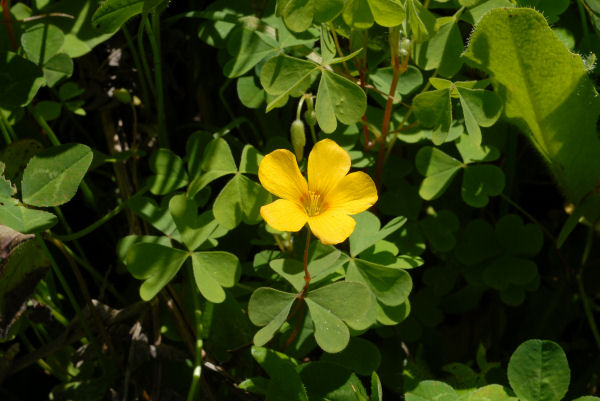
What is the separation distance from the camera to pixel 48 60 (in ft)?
5.88

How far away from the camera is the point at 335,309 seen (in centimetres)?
141

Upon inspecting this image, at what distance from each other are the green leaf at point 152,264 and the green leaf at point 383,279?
0.42 metres

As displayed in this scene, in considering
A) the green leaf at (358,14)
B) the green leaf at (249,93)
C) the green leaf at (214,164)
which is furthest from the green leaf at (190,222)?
the green leaf at (358,14)

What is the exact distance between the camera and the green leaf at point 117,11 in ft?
4.86

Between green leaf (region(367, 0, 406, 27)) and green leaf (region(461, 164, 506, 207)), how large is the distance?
0.53 meters

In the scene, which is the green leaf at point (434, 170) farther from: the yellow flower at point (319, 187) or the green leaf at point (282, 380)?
the green leaf at point (282, 380)

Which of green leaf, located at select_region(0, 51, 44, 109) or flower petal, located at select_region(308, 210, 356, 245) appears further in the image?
green leaf, located at select_region(0, 51, 44, 109)

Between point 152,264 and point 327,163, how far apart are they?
47 centimetres

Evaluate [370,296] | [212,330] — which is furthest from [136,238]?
[370,296]

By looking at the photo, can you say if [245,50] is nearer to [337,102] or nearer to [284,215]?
[337,102]

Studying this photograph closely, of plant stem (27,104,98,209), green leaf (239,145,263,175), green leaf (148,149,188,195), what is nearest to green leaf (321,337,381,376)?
green leaf (239,145,263,175)

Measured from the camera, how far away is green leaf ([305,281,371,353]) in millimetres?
1379

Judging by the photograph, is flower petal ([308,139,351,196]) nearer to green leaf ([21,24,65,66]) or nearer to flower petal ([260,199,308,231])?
flower petal ([260,199,308,231])

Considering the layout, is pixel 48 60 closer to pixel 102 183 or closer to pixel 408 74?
pixel 102 183
